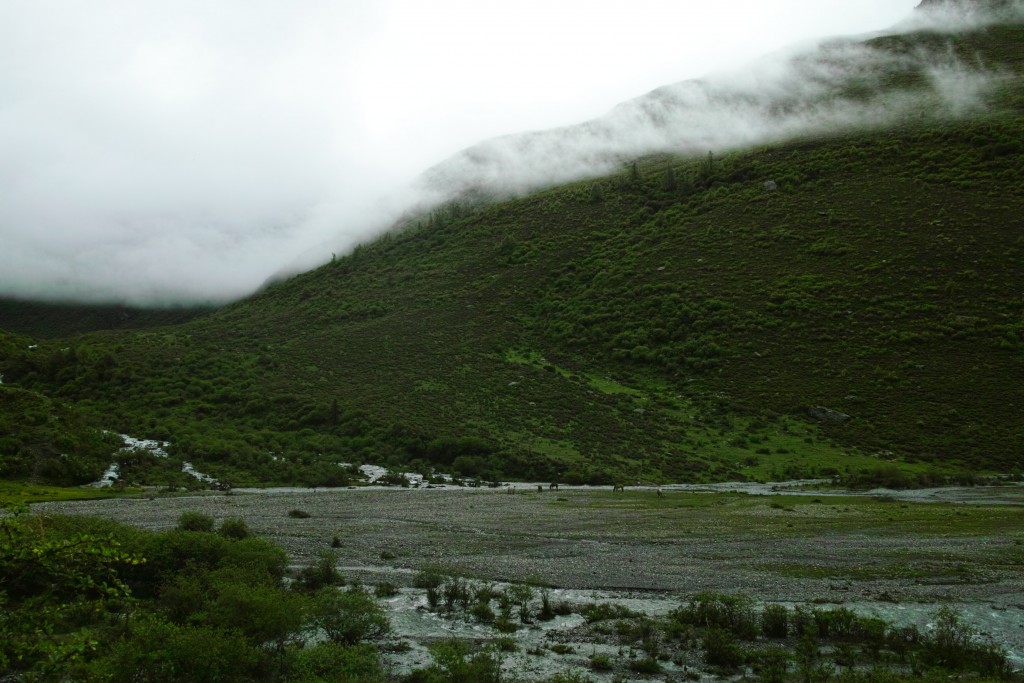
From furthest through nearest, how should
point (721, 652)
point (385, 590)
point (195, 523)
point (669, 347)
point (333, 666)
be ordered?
point (669, 347) → point (195, 523) → point (385, 590) → point (721, 652) → point (333, 666)

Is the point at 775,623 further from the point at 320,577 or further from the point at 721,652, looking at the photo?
the point at 320,577

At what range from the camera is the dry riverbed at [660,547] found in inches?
923

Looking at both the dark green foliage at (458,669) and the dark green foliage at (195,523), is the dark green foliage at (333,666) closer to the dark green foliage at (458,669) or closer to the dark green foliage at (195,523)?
the dark green foliage at (458,669)

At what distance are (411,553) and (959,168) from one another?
436ft

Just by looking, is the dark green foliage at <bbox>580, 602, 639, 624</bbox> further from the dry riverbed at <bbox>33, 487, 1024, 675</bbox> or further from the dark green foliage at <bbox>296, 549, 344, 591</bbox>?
the dark green foliage at <bbox>296, 549, 344, 591</bbox>

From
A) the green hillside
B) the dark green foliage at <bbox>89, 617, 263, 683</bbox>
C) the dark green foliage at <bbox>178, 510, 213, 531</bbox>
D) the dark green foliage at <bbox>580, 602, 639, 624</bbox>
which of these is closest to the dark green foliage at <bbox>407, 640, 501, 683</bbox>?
the dark green foliage at <bbox>89, 617, 263, 683</bbox>

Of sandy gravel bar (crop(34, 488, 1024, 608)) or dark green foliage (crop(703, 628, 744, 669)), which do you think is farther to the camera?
sandy gravel bar (crop(34, 488, 1024, 608))

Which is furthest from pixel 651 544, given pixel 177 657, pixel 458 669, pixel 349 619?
pixel 177 657

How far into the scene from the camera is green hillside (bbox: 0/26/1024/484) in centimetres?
7925

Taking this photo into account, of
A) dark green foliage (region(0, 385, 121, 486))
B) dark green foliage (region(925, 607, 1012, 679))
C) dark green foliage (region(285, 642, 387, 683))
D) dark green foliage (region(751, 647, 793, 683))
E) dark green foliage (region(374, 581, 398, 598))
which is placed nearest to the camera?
dark green foliage (region(285, 642, 387, 683))

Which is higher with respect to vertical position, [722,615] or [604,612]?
[722,615]

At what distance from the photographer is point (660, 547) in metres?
35.0

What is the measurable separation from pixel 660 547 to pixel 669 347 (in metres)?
74.2

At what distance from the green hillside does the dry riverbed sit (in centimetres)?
2212
